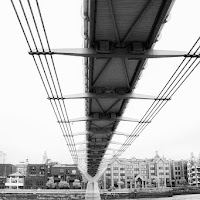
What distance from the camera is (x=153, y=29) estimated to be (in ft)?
35.1

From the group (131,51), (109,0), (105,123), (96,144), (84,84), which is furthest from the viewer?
(96,144)

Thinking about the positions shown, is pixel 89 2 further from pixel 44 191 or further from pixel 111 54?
pixel 44 191

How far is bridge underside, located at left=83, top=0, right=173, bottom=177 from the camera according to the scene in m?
9.55

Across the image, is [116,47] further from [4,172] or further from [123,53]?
[4,172]

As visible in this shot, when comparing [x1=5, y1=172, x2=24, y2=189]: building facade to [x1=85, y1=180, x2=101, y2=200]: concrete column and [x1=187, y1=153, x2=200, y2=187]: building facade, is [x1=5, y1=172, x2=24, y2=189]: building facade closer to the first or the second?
[x1=85, y1=180, x2=101, y2=200]: concrete column

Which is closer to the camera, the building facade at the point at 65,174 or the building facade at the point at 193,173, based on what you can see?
the building facade at the point at 65,174

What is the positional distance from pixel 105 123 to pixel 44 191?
76558mm

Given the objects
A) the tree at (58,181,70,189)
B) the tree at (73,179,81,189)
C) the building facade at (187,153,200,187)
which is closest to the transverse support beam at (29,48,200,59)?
the tree at (58,181,70,189)

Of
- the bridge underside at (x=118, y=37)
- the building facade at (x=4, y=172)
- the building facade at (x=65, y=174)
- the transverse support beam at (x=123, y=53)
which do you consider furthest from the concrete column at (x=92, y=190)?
the transverse support beam at (x=123, y=53)

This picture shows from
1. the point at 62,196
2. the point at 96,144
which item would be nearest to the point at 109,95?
the point at 96,144

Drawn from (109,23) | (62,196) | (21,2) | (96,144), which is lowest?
(62,196)

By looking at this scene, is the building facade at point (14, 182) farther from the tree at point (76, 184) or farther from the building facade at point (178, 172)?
the building facade at point (178, 172)

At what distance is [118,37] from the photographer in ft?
36.4

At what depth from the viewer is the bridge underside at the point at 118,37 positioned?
31.3 ft
